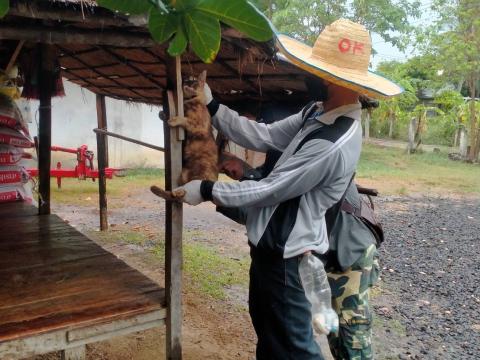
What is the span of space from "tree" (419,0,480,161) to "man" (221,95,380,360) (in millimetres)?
15681

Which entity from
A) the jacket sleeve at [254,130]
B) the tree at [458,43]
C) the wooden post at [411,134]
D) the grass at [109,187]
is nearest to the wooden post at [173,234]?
the jacket sleeve at [254,130]

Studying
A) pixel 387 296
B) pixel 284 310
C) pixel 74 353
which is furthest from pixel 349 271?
pixel 387 296

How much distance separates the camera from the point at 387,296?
199 inches

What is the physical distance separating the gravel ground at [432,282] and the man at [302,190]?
6.17ft

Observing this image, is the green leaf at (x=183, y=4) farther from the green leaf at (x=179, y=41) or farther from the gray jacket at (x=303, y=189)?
the gray jacket at (x=303, y=189)

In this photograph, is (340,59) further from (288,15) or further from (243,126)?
(288,15)

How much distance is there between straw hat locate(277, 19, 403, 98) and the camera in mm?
2207

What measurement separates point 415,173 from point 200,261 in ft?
35.9

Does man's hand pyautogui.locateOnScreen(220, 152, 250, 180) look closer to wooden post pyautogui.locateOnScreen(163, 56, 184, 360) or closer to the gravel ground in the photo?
wooden post pyautogui.locateOnScreen(163, 56, 184, 360)

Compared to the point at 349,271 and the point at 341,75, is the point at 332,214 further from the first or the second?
the point at 341,75

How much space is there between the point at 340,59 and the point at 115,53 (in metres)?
1.98

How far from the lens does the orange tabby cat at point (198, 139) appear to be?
2.40 meters

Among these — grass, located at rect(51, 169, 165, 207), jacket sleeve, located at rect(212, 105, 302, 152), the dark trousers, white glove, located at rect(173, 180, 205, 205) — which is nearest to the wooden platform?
the dark trousers

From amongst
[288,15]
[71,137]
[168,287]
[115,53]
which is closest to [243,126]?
[168,287]
